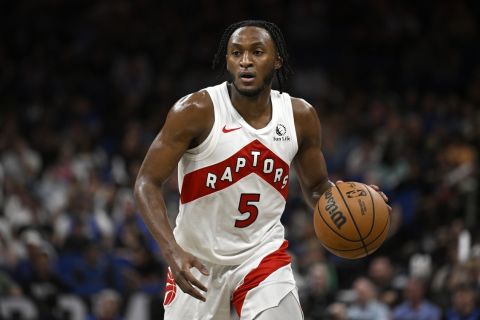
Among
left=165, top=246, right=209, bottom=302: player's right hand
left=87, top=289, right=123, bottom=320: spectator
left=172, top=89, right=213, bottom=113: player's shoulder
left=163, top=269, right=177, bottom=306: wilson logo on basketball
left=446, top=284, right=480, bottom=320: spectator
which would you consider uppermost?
left=172, top=89, right=213, bottom=113: player's shoulder

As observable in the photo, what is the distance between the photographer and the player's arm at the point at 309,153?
18.7ft

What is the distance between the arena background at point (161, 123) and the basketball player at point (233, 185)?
11.9 feet

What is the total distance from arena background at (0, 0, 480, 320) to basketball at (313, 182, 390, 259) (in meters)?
3.29

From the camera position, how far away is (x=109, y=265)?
1174 cm

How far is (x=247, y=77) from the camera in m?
5.36

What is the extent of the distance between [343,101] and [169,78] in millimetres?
2977

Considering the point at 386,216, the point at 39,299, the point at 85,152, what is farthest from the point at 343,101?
the point at 386,216

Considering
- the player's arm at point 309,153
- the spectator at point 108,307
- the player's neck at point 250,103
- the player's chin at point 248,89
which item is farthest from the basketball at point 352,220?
the spectator at point 108,307

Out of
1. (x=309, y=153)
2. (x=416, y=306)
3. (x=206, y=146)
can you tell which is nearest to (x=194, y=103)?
(x=206, y=146)

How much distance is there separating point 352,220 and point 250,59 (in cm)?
104

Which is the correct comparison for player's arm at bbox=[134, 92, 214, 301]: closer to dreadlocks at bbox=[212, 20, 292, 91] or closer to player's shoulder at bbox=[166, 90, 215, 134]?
player's shoulder at bbox=[166, 90, 215, 134]

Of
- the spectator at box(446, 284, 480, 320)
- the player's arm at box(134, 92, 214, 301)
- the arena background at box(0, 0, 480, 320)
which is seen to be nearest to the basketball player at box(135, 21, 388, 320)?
the player's arm at box(134, 92, 214, 301)

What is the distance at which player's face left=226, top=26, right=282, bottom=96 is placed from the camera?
5.35 metres

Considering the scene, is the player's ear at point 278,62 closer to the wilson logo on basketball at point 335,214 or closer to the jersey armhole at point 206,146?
the jersey armhole at point 206,146
